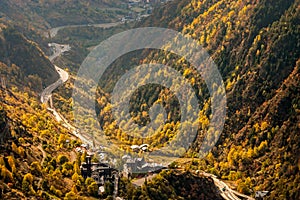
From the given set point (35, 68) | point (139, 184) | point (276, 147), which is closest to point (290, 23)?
point (276, 147)

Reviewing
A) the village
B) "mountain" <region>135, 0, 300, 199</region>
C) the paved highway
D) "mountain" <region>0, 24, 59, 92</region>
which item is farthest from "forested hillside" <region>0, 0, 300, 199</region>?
the village

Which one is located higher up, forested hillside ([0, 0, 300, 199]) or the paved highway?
forested hillside ([0, 0, 300, 199])

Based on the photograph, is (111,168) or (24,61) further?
(24,61)

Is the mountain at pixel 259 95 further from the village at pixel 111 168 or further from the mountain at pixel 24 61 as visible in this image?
the mountain at pixel 24 61

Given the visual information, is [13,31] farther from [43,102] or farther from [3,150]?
[3,150]

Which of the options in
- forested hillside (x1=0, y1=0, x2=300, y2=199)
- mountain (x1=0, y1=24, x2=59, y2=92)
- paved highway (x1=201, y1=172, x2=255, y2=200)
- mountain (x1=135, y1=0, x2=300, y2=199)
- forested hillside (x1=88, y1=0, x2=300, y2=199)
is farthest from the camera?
mountain (x1=0, y1=24, x2=59, y2=92)

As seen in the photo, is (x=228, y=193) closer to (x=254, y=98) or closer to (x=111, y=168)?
(x=111, y=168)

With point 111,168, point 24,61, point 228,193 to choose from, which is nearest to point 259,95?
point 228,193

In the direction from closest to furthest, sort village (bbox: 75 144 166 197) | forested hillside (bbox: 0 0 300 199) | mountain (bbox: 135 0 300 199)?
→ forested hillside (bbox: 0 0 300 199)
village (bbox: 75 144 166 197)
mountain (bbox: 135 0 300 199)

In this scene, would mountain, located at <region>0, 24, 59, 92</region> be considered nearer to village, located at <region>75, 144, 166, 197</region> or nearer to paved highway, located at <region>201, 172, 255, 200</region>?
village, located at <region>75, 144, 166, 197</region>

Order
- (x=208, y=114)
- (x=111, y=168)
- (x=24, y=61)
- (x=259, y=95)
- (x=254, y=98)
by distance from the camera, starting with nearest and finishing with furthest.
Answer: (x=111, y=168)
(x=259, y=95)
(x=254, y=98)
(x=208, y=114)
(x=24, y=61)

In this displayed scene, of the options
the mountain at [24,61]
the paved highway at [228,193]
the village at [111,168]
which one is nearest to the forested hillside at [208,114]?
the mountain at [24,61]
